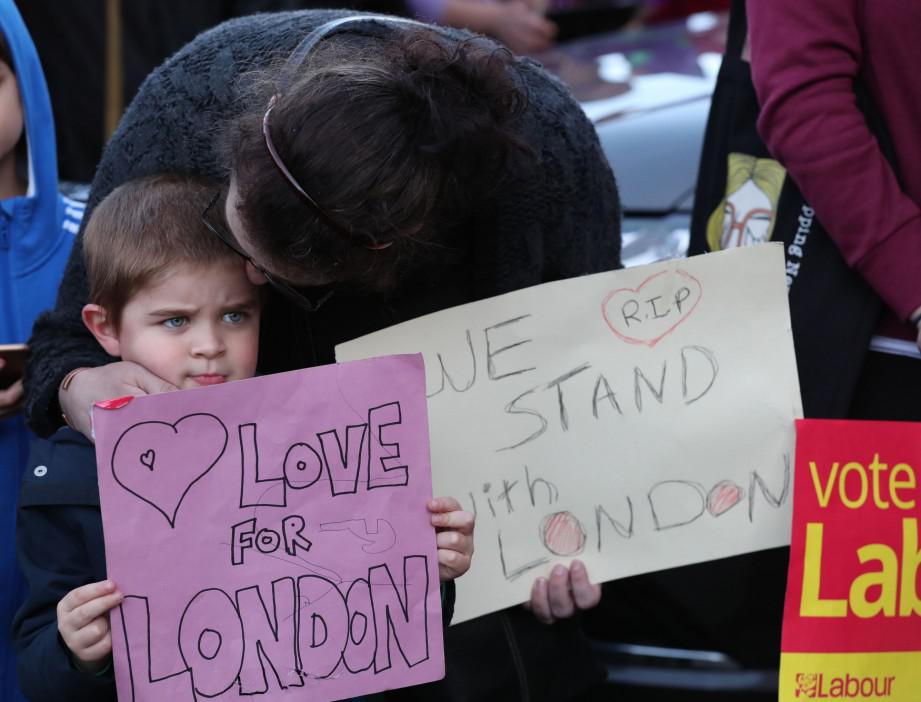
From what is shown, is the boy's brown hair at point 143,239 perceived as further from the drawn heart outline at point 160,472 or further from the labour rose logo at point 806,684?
the labour rose logo at point 806,684

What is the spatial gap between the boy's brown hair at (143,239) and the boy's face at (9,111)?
47 cm

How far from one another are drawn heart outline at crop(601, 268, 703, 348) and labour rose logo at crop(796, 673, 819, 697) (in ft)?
1.73

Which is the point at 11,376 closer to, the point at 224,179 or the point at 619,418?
the point at 224,179

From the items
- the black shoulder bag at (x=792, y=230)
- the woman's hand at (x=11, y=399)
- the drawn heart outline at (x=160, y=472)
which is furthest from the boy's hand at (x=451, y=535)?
the woman's hand at (x=11, y=399)

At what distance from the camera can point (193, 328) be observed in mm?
1780

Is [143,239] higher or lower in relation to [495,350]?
higher

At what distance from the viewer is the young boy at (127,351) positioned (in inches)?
66.3

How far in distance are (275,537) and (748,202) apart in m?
1.05

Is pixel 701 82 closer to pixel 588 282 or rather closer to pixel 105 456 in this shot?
pixel 588 282

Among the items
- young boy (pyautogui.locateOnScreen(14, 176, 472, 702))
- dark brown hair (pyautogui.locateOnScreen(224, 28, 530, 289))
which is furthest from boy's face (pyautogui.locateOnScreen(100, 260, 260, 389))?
dark brown hair (pyautogui.locateOnScreen(224, 28, 530, 289))

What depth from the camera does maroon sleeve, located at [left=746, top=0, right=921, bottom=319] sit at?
6.35 ft

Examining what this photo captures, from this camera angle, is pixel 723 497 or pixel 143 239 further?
pixel 723 497

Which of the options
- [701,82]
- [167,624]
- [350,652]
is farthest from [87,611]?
[701,82]

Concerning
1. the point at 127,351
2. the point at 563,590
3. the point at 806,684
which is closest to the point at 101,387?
the point at 127,351
